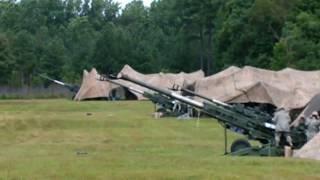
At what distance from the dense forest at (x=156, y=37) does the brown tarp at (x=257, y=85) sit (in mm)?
15113

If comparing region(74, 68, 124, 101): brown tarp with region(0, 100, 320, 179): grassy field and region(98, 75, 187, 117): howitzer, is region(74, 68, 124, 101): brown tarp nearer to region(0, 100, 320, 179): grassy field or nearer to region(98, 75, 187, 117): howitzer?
region(98, 75, 187, 117): howitzer

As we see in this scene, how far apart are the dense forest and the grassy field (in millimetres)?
29157

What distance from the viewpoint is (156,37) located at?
133875 millimetres

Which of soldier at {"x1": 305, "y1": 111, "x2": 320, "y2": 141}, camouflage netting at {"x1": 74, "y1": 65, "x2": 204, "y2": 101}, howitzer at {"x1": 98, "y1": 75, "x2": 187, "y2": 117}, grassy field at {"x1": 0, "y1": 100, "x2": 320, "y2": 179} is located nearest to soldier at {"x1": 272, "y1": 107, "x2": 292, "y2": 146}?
soldier at {"x1": 305, "y1": 111, "x2": 320, "y2": 141}

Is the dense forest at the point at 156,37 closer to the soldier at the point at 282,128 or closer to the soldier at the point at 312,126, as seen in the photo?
the soldier at the point at 312,126

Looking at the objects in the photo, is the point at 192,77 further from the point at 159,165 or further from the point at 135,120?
the point at 159,165

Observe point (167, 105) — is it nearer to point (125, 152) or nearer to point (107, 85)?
point (125, 152)

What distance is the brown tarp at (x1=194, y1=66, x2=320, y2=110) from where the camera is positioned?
4728 centimetres

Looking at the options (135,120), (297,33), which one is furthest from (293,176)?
(297,33)

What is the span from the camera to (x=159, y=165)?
62.4 feet

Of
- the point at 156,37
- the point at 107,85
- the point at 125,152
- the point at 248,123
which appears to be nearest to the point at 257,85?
the point at 248,123

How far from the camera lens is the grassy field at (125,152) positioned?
17.4 metres

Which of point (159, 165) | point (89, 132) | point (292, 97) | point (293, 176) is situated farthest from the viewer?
point (292, 97)

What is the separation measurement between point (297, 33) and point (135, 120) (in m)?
29.8
